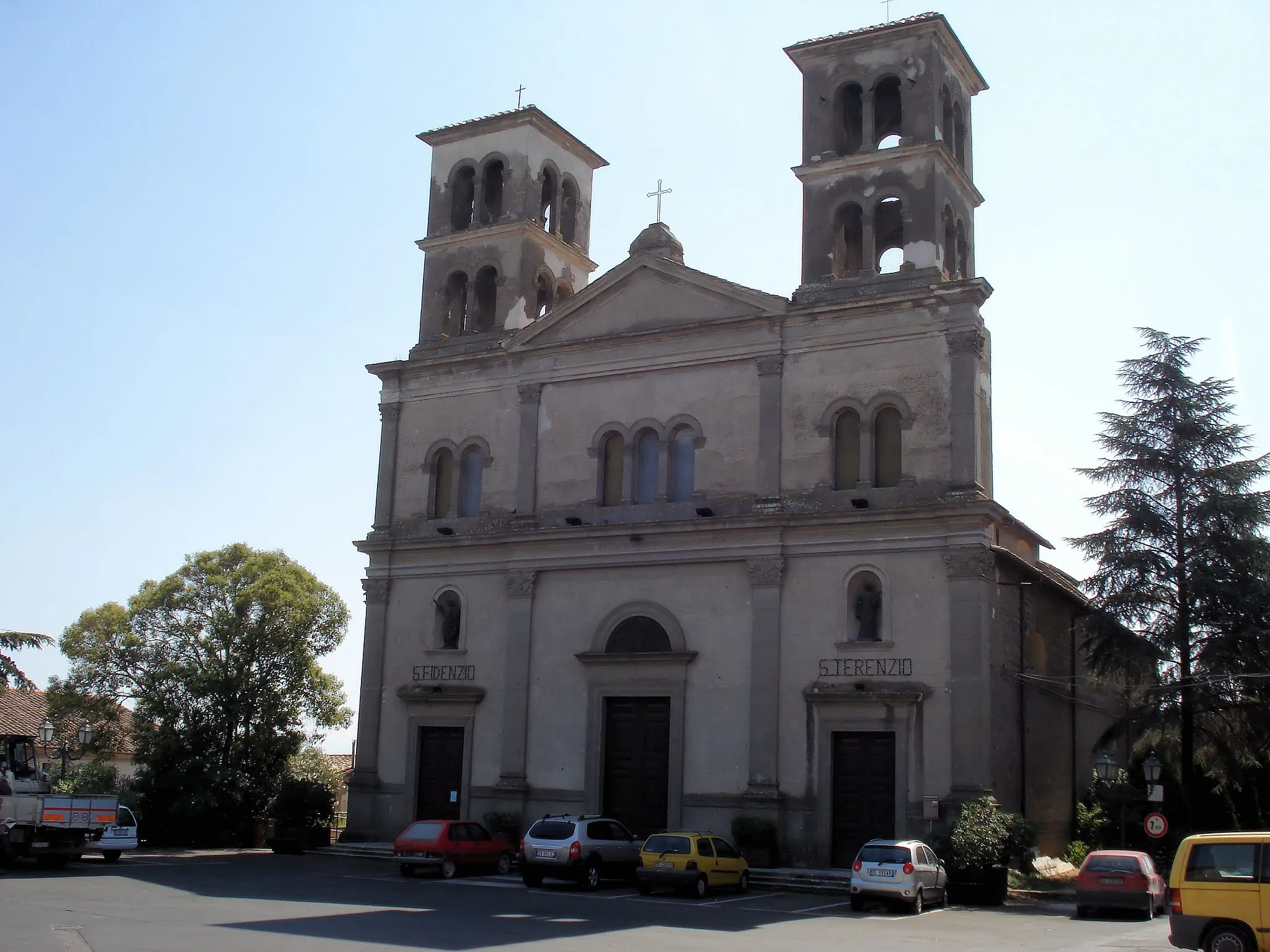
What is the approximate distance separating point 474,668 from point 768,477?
920cm

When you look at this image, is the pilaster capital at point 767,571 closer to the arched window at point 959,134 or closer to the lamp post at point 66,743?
the arched window at point 959,134

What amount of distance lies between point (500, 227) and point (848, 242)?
32.5 feet

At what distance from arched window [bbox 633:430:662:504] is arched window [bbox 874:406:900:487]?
5.46 metres

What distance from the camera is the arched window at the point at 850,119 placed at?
32.1 m

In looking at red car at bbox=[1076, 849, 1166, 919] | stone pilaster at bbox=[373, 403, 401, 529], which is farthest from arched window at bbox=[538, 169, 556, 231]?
red car at bbox=[1076, 849, 1166, 919]

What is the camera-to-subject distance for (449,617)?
34062 millimetres

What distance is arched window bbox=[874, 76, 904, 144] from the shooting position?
32.5 meters

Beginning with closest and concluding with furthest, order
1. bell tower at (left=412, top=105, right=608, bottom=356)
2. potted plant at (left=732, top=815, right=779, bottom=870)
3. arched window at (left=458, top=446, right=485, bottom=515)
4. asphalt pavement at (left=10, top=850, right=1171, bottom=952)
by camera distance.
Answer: asphalt pavement at (left=10, top=850, right=1171, bottom=952)
potted plant at (left=732, top=815, right=779, bottom=870)
arched window at (left=458, top=446, right=485, bottom=515)
bell tower at (left=412, top=105, right=608, bottom=356)

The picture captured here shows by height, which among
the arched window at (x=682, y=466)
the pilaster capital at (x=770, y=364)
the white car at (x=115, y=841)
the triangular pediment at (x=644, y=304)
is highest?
the triangular pediment at (x=644, y=304)

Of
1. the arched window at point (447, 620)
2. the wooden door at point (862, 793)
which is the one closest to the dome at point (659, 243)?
the arched window at point (447, 620)

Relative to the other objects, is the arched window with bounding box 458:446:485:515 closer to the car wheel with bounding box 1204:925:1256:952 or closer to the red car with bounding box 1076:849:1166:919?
the red car with bounding box 1076:849:1166:919

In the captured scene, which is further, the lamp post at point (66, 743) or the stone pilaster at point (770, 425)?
the lamp post at point (66, 743)

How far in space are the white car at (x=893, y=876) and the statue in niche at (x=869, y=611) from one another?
616 cm

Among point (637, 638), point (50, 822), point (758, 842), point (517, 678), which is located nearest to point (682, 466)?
point (637, 638)
